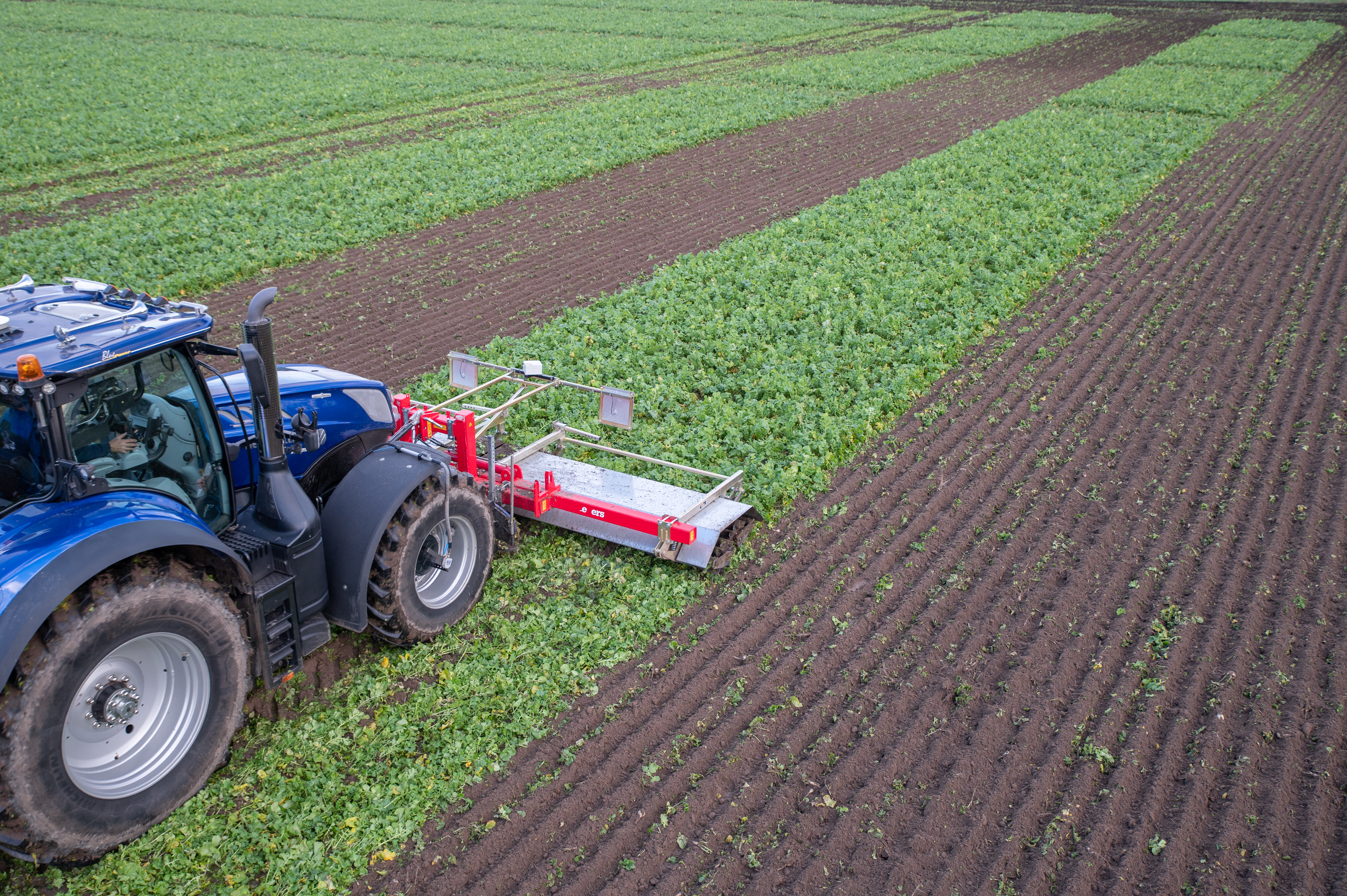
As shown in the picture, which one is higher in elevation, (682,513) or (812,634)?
(682,513)

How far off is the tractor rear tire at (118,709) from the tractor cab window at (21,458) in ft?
1.84

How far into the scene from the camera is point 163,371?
4.61m

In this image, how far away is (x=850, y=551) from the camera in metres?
7.19

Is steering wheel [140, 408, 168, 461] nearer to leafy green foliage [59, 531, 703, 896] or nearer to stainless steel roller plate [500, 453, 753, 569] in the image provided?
leafy green foliage [59, 531, 703, 896]

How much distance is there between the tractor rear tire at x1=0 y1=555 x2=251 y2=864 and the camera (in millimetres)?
3871

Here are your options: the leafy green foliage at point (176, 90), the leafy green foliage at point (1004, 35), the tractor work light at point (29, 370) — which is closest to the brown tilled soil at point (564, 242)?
the tractor work light at point (29, 370)

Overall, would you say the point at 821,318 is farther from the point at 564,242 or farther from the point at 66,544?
the point at 66,544

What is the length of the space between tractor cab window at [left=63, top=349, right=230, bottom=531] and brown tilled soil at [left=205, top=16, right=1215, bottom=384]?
4.99 metres

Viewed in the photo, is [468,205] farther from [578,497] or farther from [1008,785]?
[1008,785]

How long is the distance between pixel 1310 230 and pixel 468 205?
14.0 metres

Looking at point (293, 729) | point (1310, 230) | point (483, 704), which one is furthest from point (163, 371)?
point (1310, 230)

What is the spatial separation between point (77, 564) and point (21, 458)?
77 centimetres

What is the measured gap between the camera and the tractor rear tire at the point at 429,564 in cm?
548

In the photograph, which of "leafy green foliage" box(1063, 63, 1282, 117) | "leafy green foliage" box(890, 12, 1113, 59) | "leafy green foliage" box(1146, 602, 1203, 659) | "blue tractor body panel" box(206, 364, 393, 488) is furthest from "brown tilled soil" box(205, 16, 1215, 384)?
"leafy green foliage" box(890, 12, 1113, 59)
